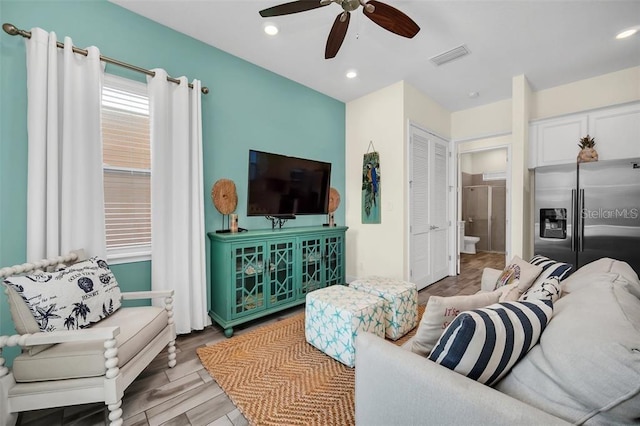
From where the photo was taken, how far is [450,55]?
271cm

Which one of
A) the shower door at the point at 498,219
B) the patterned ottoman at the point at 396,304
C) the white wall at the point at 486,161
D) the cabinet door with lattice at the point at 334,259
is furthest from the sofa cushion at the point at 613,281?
the white wall at the point at 486,161

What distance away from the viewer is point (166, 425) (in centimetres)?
142

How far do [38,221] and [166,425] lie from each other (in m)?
1.52

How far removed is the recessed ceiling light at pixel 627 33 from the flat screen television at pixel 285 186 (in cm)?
299

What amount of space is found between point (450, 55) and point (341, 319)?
9.25ft

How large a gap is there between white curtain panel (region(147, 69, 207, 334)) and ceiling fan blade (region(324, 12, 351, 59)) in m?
1.24

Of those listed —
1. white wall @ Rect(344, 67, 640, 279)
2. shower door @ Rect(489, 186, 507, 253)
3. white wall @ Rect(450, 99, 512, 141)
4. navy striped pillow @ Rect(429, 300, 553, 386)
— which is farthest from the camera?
shower door @ Rect(489, 186, 507, 253)

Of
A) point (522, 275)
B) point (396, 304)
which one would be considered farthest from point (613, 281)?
point (396, 304)

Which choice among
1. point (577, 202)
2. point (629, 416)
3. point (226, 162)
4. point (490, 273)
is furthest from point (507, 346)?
point (577, 202)

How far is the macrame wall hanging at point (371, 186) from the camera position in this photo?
355cm

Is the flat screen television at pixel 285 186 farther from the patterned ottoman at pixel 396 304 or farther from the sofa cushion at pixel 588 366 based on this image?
the sofa cushion at pixel 588 366

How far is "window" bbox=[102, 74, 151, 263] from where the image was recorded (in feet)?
6.95

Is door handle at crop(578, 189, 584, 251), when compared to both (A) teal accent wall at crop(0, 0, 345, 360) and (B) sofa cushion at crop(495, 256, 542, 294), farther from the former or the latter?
(A) teal accent wall at crop(0, 0, 345, 360)

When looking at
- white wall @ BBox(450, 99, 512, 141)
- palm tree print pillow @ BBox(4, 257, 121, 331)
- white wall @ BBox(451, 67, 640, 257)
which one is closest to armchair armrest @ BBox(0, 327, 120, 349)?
palm tree print pillow @ BBox(4, 257, 121, 331)
